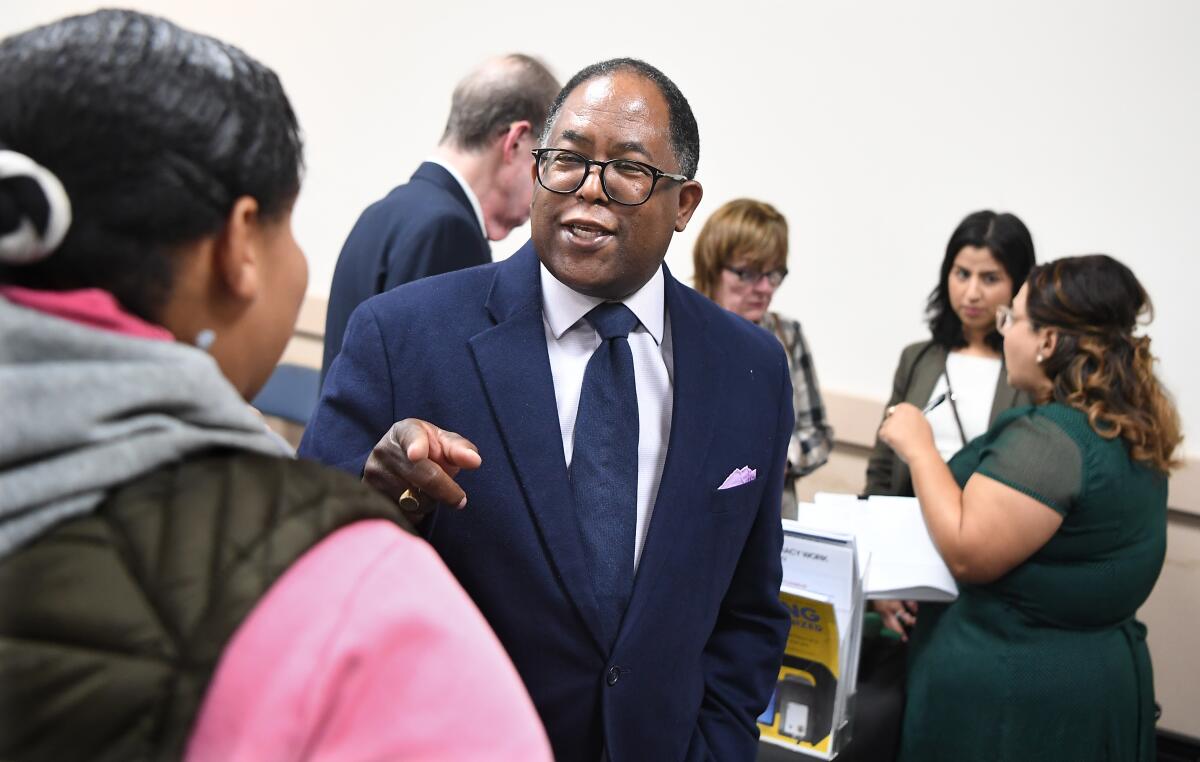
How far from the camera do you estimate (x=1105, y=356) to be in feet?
6.39

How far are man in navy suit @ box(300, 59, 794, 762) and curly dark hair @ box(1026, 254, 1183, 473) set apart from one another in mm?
906

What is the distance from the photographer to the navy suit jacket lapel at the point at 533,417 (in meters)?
1.17

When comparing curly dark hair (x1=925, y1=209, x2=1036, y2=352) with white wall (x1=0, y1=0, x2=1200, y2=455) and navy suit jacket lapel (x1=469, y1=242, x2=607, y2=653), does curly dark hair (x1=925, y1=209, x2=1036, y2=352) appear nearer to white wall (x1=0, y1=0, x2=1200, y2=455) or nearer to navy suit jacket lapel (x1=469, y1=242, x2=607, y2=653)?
white wall (x1=0, y1=0, x2=1200, y2=455)

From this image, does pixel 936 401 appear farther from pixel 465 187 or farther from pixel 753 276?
pixel 465 187

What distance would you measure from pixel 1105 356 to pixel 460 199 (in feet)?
4.69

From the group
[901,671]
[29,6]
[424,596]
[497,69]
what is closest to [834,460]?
[901,671]

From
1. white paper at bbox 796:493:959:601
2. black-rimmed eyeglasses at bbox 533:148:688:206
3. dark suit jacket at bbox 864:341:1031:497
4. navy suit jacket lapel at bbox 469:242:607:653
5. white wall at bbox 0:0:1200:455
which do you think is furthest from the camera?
white wall at bbox 0:0:1200:455

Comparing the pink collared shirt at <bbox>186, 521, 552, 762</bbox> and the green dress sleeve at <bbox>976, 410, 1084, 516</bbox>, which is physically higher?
the pink collared shirt at <bbox>186, 521, 552, 762</bbox>

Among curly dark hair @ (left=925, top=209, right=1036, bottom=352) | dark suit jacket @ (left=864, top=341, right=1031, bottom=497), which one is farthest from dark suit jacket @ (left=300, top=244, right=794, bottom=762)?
curly dark hair @ (left=925, top=209, right=1036, bottom=352)

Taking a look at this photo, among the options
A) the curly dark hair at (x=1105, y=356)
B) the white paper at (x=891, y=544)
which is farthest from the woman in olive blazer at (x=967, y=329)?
the curly dark hair at (x=1105, y=356)

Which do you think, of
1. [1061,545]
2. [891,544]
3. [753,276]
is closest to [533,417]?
[891,544]

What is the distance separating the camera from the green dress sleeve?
1.86 metres

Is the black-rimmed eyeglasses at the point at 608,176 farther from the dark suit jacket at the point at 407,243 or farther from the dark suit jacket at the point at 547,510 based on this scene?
the dark suit jacket at the point at 407,243

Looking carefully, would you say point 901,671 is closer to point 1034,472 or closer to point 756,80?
point 1034,472
